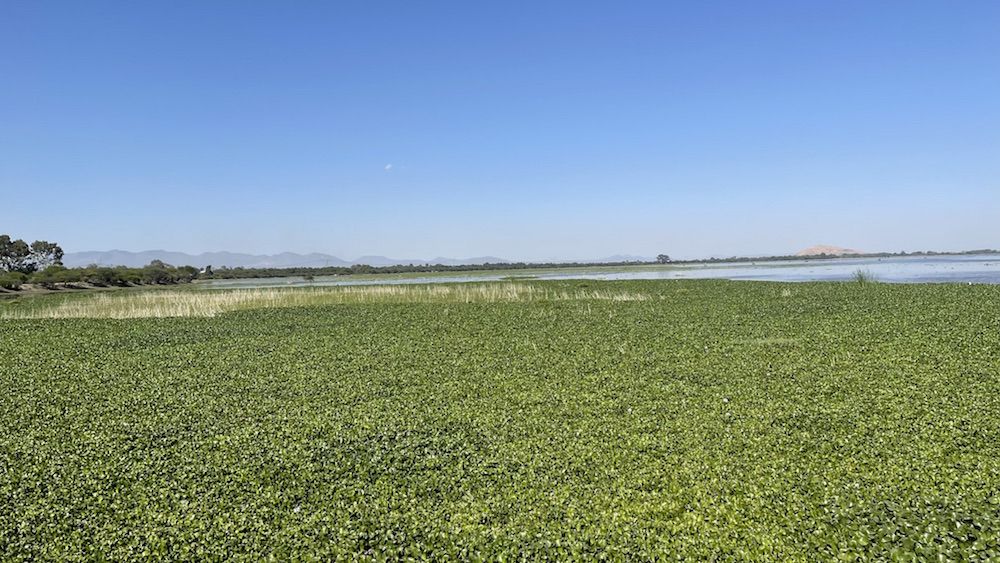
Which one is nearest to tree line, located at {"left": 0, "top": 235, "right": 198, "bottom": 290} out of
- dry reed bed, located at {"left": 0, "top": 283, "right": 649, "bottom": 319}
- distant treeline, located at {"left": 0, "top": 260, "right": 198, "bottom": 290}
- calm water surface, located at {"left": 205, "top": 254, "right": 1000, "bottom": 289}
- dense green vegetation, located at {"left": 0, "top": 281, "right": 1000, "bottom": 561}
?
distant treeline, located at {"left": 0, "top": 260, "right": 198, "bottom": 290}

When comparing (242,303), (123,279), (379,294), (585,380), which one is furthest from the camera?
(123,279)

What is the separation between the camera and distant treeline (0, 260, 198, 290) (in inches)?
2600

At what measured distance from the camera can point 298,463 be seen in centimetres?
897

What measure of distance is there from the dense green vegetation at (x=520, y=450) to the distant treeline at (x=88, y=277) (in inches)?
2541

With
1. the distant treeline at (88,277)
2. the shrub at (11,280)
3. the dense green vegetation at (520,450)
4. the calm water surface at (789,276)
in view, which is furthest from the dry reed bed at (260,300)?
the distant treeline at (88,277)

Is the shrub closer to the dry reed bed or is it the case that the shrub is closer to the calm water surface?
the calm water surface

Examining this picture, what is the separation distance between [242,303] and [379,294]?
10.9 meters

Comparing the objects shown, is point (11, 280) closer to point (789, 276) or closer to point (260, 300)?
point (260, 300)

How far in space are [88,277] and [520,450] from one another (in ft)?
301

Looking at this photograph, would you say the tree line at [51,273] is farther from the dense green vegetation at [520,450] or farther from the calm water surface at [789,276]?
the dense green vegetation at [520,450]

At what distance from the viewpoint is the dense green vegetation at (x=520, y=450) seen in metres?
6.71

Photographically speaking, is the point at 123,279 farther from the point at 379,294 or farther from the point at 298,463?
the point at 298,463

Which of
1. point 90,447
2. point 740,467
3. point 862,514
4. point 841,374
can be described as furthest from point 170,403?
point 841,374

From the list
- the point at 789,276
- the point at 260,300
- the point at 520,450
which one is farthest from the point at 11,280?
the point at 789,276
